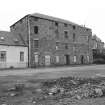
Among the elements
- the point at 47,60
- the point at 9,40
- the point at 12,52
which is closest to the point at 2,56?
the point at 12,52

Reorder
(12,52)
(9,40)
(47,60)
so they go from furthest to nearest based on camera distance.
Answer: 1. (47,60)
2. (9,40)
3. (12,52)

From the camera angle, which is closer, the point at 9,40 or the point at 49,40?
the point at 9,40

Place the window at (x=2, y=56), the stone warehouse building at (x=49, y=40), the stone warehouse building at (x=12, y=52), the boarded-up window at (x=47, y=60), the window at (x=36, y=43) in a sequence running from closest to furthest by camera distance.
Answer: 1. the window at (x=2, y=56)
2. the stone warehouse building at (x=12, y=52)
3. the stone warehouse building at (x=49, y=40)
4. the window at (x=36, y=43)
5. the boarded-up window at (x=47, y=60)

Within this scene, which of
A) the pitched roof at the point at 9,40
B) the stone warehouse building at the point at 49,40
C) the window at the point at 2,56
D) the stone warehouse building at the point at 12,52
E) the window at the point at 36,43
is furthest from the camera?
the window at the point at 36,43

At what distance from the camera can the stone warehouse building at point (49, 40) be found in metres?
31.8

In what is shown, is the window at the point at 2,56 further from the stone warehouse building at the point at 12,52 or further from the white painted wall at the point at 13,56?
the white painted wall at the point at 13,56

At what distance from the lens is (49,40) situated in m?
33.9

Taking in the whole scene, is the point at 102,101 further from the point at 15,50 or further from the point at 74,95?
the point at 15,50

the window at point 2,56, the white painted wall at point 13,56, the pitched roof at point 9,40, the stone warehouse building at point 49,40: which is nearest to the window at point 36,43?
the stone warehouse building at point 49,40

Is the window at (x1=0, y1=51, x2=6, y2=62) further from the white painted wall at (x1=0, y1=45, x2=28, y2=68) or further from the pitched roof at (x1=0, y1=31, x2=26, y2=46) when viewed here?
the pitched roof at (x1=0, y1=31, x2=26, y2=46)

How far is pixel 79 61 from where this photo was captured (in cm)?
4012

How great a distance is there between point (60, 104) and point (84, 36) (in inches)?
1504

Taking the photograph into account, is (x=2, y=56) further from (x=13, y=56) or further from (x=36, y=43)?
(x=36, y=43)

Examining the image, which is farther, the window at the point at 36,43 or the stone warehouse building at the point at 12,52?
the window at the point at 36,43
